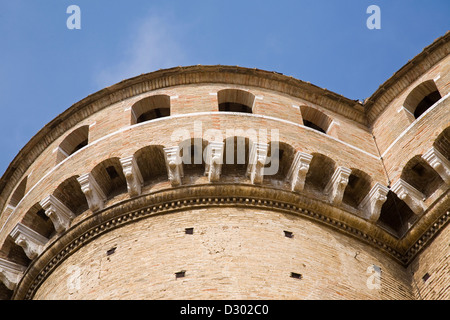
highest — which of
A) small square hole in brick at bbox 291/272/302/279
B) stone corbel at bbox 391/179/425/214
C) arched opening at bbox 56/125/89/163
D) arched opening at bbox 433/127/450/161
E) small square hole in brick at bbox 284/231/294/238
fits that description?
arched opening at bbox 56/125/89/163

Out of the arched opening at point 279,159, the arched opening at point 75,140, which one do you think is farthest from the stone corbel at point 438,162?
the arched opening at point 75,140

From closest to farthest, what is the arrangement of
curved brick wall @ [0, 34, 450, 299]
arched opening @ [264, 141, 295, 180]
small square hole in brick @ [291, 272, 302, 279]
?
small square hole in brick @ [291, 272, 302, 279]
curved brick wall @ [0, 34, 450, 299]
arched opening @ [264, 141, 295, 180]

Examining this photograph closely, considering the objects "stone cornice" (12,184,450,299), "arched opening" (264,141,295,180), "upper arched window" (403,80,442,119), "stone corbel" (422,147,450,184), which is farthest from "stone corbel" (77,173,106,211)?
"upper arched window" (403,80,442,119)

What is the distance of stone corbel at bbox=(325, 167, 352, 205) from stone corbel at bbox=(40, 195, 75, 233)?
5.66 m

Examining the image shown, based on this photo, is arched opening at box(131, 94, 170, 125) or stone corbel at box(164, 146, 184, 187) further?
arched opening at box(131, 94, 170, 125)

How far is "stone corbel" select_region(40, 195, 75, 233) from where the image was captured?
1884cm

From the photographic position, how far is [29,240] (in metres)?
19.1

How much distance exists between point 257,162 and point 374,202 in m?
2.73

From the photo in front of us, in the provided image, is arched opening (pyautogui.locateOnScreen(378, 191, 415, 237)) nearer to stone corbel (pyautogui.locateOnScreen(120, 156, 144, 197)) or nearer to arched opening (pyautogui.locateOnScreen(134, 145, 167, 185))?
arched opening (pyautogui.locateOnScreen(134, 145, 167, 185))

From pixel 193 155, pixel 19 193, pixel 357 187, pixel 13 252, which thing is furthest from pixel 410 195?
pixel 19 193

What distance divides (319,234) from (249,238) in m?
1.78

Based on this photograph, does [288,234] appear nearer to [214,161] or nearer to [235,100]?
[214,161]

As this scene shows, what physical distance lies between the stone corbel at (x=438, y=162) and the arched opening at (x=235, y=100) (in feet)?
15.0
